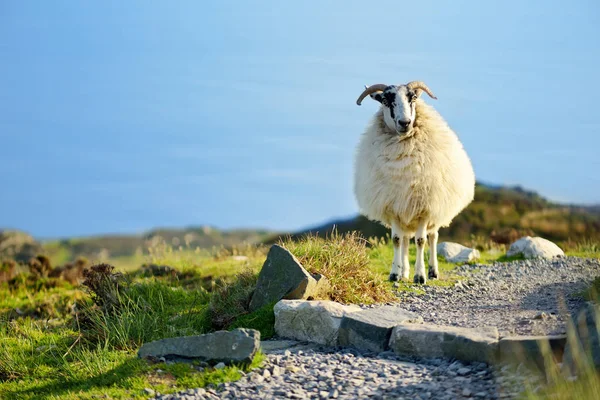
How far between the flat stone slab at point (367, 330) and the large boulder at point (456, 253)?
7.98m

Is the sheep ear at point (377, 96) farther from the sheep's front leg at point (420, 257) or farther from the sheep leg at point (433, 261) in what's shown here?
the sheep leg at point (433, 261)

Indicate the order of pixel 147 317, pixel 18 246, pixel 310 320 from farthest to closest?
pixel 18 246
pixel 147 317
pixel 310 320

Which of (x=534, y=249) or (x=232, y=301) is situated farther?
(x=534, y=249)

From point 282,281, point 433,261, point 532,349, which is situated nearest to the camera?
point 532,349

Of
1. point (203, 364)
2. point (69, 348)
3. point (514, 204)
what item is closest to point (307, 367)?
point (203, 364)

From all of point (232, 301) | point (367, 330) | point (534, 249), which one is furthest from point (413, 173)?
point (534, 249)

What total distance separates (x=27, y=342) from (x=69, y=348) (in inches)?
72.7

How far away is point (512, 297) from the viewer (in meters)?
12.0

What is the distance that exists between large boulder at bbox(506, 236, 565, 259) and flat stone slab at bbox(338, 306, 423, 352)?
889cm

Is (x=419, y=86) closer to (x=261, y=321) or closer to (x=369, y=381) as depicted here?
(x=261, y=321)

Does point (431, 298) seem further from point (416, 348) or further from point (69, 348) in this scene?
point (69, 348)

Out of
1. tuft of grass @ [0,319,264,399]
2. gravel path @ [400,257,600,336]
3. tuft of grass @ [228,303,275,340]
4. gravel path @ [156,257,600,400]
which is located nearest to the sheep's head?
gravel path @ [400,257,600,336]

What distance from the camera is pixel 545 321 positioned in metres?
9.30

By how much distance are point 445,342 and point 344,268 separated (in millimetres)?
3243
